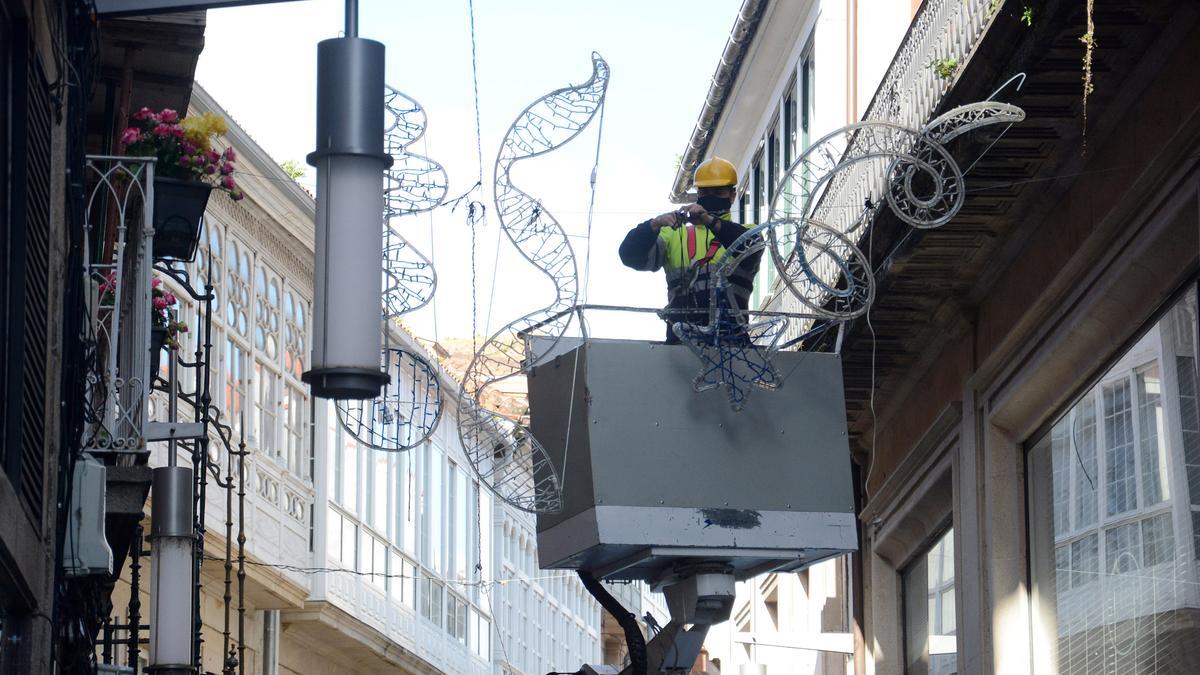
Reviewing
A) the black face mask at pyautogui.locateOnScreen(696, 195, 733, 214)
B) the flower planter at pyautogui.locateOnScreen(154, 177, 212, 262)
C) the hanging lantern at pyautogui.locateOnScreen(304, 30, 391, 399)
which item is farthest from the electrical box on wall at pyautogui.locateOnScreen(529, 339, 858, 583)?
the hanging lantern at pyautogui.locateOnScreen(304, 30, 391, 399)

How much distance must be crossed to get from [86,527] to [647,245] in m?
3.82

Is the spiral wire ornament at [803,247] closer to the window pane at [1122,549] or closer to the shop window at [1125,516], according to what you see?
the shop window at [1125,516]

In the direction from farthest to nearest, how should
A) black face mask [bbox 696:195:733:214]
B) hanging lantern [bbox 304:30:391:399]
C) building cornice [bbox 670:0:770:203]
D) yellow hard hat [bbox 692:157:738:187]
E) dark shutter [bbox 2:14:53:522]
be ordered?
building cornice [bbox 670:0:770:203]
black face mask [bbox 696:195:733:214]
yellow hard hat [bbox 692:157:738:187]
dark shutter [bbox 2:14:53:522]
hanging lantern [bbox 304:30:391:399]

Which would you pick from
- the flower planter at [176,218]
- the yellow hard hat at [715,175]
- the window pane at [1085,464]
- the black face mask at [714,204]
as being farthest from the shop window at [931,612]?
the flower planter at [176,218]

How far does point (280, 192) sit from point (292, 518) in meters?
3.68

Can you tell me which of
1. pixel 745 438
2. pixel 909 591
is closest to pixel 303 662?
pixel 909 591

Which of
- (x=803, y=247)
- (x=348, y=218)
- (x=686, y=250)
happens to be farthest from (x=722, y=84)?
(x=348, y=218)

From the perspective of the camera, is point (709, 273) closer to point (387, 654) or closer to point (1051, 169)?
point (1051, 169)

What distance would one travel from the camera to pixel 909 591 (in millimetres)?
18328

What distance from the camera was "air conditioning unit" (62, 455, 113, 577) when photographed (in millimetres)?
9922

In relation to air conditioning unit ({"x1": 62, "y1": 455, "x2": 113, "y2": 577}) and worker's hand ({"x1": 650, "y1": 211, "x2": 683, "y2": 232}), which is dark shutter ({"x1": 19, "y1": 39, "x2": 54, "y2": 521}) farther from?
worker's hand ({"x1": 650, "y1": 211, "x2": 683, "y2": 232})

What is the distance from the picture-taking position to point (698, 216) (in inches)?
485

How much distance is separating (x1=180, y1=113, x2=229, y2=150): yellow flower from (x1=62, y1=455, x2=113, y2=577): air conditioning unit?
307 centimetres

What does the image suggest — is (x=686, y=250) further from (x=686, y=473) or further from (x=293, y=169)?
(x=293, y=169)
